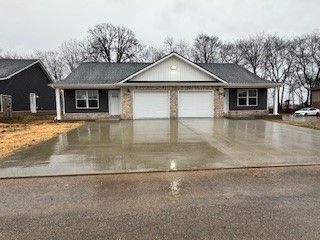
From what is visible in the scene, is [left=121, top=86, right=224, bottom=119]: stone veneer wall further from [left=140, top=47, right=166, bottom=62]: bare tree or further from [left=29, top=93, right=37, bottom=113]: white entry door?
[left=140, top=47, right=166, bottom=62]: bare tree

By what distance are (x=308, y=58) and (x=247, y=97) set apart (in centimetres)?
2478

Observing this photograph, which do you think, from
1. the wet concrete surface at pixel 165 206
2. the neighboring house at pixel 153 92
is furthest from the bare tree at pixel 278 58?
the wet concrete surface at pixel 165 206

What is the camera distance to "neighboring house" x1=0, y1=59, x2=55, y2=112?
2169cm

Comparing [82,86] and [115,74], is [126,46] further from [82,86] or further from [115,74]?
[82,86]

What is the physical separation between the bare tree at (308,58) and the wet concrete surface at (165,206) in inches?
1572

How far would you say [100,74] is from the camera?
65.9ft

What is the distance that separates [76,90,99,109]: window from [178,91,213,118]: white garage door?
6.63 m

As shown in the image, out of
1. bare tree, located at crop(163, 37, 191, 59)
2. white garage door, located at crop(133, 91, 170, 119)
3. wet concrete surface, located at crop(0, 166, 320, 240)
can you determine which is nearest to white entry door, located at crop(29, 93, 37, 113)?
white garage door, located at crop(133, 91, 170, 119)

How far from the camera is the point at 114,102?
759 inches

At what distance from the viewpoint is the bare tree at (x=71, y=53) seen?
45281 millimetres

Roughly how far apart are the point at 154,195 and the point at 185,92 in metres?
15.1

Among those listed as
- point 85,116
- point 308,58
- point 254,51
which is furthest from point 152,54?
point 85,116

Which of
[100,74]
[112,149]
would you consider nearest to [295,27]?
[100,74]

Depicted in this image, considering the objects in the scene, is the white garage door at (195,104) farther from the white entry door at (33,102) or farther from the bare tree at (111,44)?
the bare tree at (111,44)
